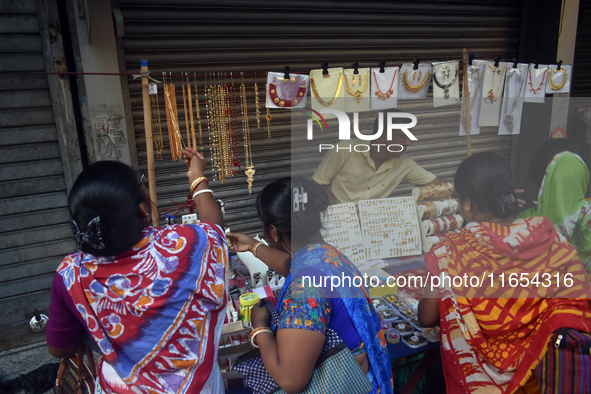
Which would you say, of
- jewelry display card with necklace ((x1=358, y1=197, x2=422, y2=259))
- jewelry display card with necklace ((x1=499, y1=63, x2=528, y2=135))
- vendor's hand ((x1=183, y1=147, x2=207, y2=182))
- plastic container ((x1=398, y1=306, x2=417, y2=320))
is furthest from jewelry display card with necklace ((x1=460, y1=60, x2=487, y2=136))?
vendor's hand ((x1=183, y1=147, x2=207, y2=182))

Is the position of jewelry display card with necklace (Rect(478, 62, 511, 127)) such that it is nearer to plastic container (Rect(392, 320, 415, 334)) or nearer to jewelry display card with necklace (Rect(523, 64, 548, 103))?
jewelry display card with necklace (Rect(523, 64, 548, 103))

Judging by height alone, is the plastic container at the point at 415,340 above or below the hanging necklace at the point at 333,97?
below

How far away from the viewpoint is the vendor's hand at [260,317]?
4.85ft

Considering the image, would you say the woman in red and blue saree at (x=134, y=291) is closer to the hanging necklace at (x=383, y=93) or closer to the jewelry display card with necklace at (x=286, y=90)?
the jewelry display card with necklace at (x=286, y=90)

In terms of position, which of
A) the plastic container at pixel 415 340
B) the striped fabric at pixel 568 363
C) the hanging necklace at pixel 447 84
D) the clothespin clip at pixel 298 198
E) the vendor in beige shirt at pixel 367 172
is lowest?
the plastic container at pixel 415 340

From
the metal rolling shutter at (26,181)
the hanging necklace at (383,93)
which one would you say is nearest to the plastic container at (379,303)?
the hanging necklace at (383,93)

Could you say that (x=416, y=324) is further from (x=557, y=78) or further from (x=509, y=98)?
(x=557, y=78)

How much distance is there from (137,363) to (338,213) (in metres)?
1.70

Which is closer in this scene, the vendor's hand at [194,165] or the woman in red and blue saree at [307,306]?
the woman in red and blue saree at [307,306]

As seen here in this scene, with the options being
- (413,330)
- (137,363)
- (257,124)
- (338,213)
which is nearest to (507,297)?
(413,330)

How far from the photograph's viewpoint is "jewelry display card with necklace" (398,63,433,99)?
3488 millimetres

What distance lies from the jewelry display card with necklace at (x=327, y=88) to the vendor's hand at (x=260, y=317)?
2.23m

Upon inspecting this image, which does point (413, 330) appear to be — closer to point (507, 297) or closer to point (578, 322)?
point (507, 297)

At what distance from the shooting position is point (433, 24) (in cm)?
450
